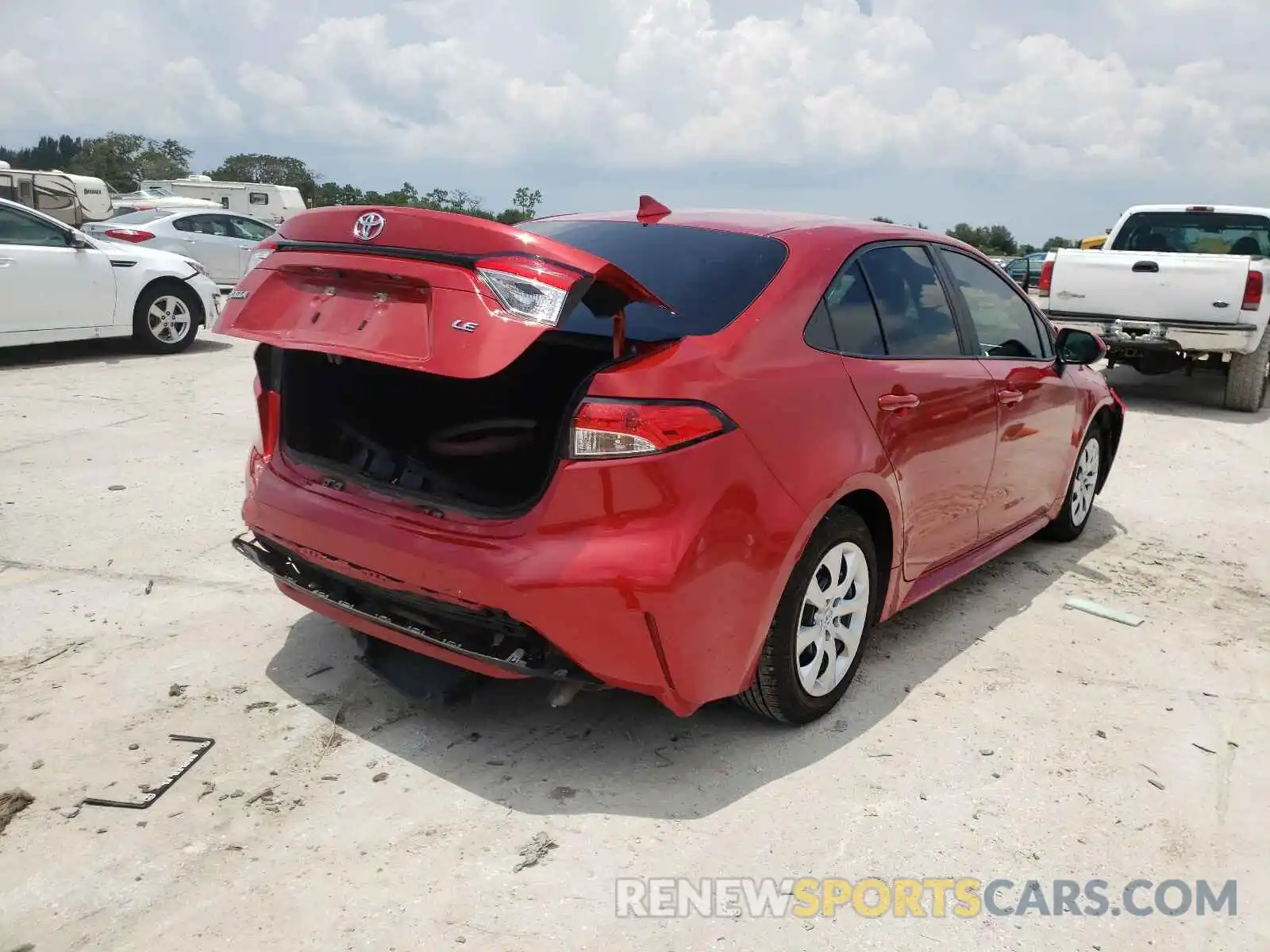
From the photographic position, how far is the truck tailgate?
9602 mm

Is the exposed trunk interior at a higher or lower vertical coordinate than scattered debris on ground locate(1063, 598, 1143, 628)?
higher

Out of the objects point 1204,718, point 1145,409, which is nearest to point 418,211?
point 1204,718

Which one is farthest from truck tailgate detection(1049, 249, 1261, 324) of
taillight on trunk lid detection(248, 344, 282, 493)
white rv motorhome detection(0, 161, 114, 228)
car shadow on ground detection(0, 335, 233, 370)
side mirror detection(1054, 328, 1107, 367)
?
white rv motorhome detection(0, 161, 114, 228)

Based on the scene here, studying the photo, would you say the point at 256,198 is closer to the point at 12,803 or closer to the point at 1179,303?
the point at 1179,303

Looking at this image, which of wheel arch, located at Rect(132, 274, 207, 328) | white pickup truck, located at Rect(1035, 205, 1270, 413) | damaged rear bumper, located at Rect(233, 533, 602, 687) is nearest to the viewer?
damaged rear bumper, located at Rect(233, 533, 602, 687)

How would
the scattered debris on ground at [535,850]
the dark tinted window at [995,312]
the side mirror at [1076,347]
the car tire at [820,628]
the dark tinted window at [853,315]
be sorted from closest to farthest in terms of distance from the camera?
the scattered debris on ground at [535,850]
the car tire at [820,628]
the dark tinted window at [853,315]
the dark tinted window at [995,312]
the side mirror at [1076,347]

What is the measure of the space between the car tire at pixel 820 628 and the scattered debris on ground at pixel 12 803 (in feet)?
6.73

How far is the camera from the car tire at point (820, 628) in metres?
3.16

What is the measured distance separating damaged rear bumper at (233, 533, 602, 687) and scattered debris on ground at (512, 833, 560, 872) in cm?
42

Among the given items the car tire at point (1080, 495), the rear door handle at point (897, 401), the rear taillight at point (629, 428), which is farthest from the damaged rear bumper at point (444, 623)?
the car tire at point (1080, 495)

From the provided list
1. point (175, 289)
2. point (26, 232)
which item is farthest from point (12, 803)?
point (175, 289)

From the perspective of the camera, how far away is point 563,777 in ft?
10.1

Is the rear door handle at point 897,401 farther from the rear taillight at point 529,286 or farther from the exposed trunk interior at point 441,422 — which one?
the rear taillight at point 529,286

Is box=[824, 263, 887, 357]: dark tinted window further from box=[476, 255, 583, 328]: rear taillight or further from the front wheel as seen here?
the front wheel
